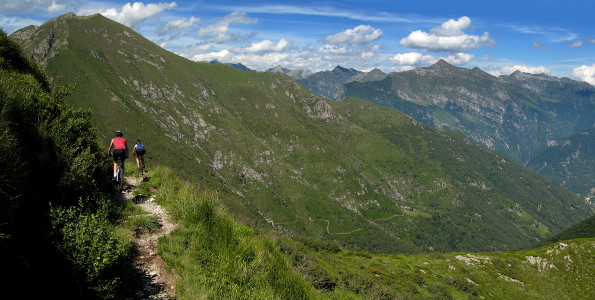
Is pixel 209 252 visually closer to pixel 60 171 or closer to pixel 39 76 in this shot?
pixel 60 171

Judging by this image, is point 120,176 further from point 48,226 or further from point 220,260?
point 220,260

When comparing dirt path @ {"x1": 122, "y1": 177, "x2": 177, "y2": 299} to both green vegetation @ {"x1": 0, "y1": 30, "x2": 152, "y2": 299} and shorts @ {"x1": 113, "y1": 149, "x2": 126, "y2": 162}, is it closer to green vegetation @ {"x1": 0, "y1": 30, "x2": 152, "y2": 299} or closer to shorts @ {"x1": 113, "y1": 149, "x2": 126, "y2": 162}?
green vegetation @ {"x1": 0, "y1": 30, "x2": 152, "y2": 299}

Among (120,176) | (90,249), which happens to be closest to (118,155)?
(120,176)

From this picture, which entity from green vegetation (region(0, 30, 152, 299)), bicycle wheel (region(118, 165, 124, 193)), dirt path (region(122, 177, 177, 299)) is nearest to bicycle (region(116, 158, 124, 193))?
bicycle wheel (region(118, 165, 124, 193))

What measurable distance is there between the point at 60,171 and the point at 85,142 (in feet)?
12.3

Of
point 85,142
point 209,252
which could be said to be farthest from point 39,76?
point 209,252

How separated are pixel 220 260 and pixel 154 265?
5.87 ft

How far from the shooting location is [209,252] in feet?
25.1

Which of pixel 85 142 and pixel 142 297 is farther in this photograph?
pixel 85 142

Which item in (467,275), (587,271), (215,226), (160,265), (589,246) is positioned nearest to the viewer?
(160,265)

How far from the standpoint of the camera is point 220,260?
7352 mm

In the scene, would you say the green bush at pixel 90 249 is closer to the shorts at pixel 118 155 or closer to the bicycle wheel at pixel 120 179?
the bicycle wheel at pixel 120 179

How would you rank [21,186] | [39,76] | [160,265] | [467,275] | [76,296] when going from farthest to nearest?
1. [467,275]
2. [39,76]
3. [160,265]
4. [21,186]
5. [76,296]

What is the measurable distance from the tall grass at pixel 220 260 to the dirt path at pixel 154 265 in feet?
0.74
